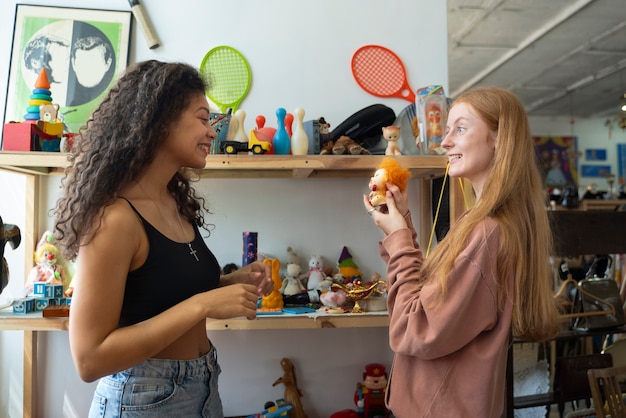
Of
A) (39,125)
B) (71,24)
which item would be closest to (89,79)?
(71,24)

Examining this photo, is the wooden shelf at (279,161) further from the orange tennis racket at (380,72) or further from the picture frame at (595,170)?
the picture frame at (595,170)

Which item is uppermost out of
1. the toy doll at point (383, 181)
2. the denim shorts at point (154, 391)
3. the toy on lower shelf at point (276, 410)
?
the toy doll at point (383, 181)

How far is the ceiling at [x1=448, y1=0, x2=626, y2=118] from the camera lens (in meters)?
3.75

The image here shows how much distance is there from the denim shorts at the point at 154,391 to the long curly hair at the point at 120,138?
257 mm

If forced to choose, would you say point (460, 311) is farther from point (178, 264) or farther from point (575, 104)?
point (575, 104)

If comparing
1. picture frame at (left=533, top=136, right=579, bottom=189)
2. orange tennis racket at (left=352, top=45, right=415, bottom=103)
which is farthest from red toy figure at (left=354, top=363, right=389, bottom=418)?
picture frame at (left=533, top=136, right=579, bottom=189)

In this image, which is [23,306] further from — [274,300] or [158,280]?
[158,280]

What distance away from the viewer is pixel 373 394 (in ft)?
6.60

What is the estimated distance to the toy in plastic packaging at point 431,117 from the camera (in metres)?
1.79

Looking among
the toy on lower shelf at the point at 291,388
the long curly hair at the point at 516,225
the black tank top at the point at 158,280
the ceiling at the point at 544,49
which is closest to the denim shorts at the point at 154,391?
the black tank top at the point at 158,280

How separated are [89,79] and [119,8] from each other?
31 cm

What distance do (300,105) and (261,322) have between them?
89 centimetres

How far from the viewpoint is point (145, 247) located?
3.26 ft

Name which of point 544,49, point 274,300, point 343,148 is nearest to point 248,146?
point 343,148
